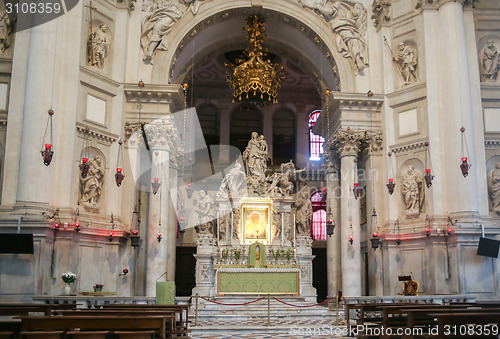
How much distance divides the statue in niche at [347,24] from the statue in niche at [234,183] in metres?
5.74

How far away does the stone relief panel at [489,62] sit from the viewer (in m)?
17.8

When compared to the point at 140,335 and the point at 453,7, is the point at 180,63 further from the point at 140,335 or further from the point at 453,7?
the point at 140,335

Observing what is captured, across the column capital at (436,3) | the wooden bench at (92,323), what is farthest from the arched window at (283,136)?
the wooden bench at (92,323)

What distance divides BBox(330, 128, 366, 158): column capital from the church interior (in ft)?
0.16

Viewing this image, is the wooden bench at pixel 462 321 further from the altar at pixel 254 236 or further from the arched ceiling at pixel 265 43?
the arched ceiling at pixel 265 43

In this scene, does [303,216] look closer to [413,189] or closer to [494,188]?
[413,189]

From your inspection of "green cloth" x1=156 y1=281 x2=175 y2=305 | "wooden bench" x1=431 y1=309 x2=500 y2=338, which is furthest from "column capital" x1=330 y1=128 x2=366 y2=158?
"wooden bench" x1=431 y1=309 x2=500 y2=338

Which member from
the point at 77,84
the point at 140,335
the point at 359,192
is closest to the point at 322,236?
the point at 359,192

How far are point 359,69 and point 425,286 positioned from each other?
7800 millimetres

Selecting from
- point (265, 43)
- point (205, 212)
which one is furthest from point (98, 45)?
point (265, 43)

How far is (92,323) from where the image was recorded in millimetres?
7328

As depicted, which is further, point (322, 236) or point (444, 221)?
point (322, 236)

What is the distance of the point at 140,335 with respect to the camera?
7.18 meters

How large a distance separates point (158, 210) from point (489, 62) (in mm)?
11699
